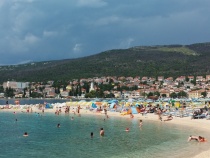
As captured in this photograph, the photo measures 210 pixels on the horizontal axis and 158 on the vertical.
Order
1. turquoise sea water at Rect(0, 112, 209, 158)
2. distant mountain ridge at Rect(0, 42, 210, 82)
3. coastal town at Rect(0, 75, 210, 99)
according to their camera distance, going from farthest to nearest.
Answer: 1. distant mountain ridge at Rect(0, 42, 210, 82)
2. coastal town at Rect(0, 75, 210, 99)
3. turquoise sea water at Rect(0, 112, 209, 158)

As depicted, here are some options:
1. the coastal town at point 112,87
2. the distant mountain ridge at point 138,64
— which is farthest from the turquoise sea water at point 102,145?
the distant mountain ridge at point 138,64

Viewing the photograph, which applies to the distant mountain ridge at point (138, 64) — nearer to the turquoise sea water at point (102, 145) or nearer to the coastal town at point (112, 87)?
the coastal town at point (112, 87)

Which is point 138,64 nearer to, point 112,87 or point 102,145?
point 112,87

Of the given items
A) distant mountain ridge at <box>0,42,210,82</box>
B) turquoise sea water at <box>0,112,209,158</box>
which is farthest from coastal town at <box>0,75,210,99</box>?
turquoise sea water at <box>0,112,209,158</box>

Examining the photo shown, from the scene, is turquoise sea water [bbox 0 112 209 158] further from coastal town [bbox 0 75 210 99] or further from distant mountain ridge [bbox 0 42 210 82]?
distant mountain ridge [bbox 0 42 210 82]

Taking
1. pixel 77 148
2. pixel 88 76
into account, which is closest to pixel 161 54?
pixel 88 76

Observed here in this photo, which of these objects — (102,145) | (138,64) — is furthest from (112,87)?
(102,145)

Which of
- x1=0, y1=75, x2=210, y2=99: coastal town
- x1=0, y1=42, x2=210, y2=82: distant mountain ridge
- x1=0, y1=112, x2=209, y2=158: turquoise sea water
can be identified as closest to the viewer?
x1=0, y1=112, x2=209, y2=158: turquoise sea water
